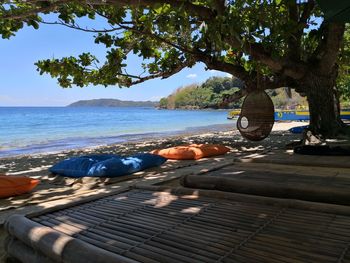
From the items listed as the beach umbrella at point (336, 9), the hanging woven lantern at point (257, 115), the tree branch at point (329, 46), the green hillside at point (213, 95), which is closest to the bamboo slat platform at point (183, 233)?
the beach umbrella at point (336, 9)

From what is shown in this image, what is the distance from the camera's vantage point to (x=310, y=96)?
840cm

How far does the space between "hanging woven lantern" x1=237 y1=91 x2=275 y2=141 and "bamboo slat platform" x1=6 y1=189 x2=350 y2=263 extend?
560cm

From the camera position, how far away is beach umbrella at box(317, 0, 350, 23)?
2.63m

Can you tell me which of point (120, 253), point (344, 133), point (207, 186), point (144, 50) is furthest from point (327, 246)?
point (144, 50)

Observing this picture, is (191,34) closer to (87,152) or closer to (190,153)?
(190,153)

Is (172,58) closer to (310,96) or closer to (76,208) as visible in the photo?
(310,96)

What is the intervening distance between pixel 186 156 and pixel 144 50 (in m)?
3.50

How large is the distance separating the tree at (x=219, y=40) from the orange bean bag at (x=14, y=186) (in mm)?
3176

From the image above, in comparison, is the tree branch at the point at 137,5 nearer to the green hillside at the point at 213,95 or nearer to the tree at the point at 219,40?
the tree at the point at 219,40

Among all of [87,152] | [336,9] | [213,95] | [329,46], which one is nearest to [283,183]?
[336,9]

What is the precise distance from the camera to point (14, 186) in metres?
Result: 4.63

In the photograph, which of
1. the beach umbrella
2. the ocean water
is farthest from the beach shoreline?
the beach umbrella

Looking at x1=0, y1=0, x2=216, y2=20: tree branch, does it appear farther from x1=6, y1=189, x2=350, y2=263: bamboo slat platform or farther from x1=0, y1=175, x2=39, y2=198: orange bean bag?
x1=6, y1=189, x2=350, y2=263: bamboo slat platform

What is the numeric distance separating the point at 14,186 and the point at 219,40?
3476mm
